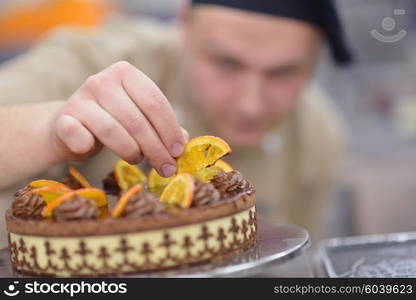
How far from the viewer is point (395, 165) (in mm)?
3799

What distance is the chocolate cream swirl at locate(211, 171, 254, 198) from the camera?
1.08 meters

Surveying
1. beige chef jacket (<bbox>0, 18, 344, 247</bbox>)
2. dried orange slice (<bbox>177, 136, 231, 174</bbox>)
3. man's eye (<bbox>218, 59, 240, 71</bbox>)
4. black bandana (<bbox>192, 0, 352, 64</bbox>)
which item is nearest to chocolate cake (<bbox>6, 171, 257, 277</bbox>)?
dried orange slice (<bbox>177, 136, 231, 174</bbox>)

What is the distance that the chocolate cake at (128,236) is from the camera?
92cm

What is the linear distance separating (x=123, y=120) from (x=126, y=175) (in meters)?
0.20

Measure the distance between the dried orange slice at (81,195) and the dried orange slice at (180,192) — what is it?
0.10 metres

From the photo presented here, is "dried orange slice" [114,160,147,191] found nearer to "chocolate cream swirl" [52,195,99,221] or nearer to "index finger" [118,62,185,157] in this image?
"index finger" [118,62,185,157]

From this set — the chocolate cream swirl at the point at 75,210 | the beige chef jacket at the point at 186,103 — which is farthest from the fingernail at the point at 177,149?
the beige chef jacket at the point at 186,103

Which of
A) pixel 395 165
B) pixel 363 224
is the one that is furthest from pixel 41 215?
pixel 395 165

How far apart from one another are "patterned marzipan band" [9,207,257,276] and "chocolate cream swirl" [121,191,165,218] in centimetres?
3

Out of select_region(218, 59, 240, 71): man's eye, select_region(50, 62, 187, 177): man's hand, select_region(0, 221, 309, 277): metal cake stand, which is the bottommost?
select_region(0, 221, 309, 277): metal cake stand

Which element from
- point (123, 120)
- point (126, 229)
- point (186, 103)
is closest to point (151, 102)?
point (123, 120)

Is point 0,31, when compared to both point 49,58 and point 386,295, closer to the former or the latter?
point 49,58

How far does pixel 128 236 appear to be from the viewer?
0.92 metres

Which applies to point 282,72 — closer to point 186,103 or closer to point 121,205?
point 186,103
